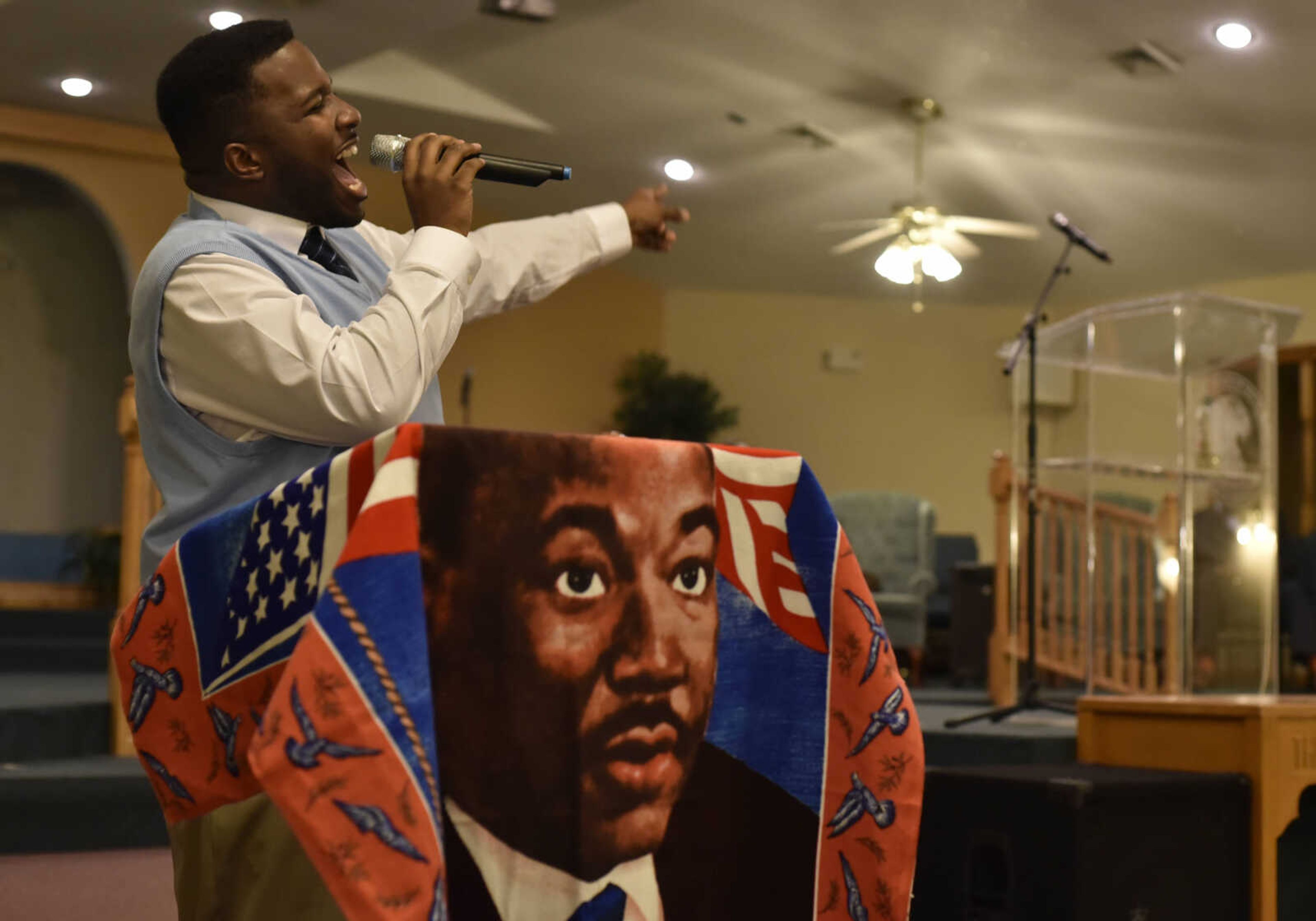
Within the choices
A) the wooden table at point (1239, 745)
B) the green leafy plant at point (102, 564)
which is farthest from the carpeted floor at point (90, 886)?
the green leafy plant at point (102, 564)

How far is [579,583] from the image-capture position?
103 cm

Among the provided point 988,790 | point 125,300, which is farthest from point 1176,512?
point 125,300

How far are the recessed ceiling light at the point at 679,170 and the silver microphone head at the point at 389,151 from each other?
255 inches

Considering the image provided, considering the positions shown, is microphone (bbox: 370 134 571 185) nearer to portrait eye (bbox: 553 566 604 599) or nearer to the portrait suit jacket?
portrait eye (bbox: 553 566 604 599)

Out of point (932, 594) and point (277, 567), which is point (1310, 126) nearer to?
point (932, 594)

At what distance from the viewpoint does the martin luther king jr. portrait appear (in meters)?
0.99

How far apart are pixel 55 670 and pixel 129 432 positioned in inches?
119

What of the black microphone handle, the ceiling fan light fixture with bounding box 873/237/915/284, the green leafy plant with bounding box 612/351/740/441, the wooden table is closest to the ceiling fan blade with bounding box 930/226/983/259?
the ceiling fan light fixture with bounding box 873/237/915/284

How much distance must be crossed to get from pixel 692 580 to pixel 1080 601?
5300mm

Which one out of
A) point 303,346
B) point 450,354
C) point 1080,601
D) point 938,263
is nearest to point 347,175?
point 303,346

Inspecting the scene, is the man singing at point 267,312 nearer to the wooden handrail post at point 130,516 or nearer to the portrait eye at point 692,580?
the portrait eye at point 692,580

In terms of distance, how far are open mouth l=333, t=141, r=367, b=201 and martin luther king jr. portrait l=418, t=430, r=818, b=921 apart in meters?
0.44

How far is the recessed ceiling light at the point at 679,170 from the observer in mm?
7738

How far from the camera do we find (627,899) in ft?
3.39
